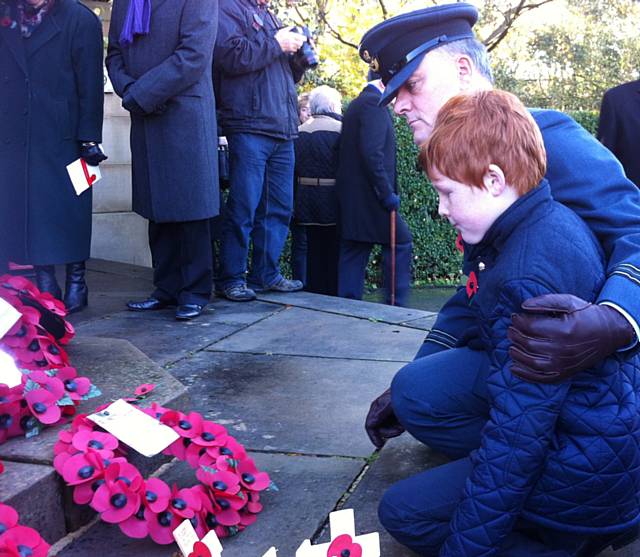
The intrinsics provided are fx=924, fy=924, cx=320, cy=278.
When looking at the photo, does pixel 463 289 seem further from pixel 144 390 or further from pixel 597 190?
pixel 144 390

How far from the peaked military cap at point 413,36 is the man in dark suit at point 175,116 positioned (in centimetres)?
209

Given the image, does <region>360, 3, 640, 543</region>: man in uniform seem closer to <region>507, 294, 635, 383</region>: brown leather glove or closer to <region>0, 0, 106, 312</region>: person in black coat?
<region>507, 294, 635, 383</region>: brown leather glove

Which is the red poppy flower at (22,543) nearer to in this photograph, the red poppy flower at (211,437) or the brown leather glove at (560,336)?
the red poppy flower at (211,437)

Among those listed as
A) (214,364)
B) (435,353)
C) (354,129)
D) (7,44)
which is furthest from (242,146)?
(435,353)

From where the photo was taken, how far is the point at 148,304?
5.09m

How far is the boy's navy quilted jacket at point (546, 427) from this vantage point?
1927 mm

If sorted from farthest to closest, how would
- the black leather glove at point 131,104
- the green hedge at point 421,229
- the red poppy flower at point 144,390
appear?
the green hedge at point 421,229 → the black leather glove at point 131,104 → the red poppy flower at point 144,390

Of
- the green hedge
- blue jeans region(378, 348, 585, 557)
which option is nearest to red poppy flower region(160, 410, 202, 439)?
blue jeans region(378, 348, 585, 557)

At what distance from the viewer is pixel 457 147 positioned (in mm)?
2027

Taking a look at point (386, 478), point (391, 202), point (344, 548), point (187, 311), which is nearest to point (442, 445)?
point (386, 478)

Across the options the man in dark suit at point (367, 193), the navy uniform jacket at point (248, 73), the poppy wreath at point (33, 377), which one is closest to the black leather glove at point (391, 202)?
the man in dark suit at point (367, 193)

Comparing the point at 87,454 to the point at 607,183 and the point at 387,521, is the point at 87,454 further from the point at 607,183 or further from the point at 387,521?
the point at 607,183

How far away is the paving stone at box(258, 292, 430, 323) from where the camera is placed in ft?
16.4

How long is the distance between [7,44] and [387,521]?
133 inches
